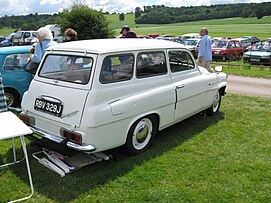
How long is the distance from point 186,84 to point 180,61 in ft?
1.44

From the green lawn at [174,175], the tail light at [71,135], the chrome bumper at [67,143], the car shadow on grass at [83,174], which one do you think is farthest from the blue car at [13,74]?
the tail light at [71,135]

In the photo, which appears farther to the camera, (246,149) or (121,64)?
(246,149)

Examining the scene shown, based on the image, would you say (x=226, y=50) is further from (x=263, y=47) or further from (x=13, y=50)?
(x=13, y=50)

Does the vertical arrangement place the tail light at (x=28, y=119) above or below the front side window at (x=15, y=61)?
below

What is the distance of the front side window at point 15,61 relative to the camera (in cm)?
711

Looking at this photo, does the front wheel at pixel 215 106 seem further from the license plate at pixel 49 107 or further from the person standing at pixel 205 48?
the license plate at pixel 49 107

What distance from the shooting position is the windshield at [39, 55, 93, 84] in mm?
4188

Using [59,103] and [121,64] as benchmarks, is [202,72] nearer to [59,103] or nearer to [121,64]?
[121,64]

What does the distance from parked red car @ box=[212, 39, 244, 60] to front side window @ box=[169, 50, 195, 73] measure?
15.6 metres

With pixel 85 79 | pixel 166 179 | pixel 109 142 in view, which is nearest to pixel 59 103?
pixel 85 79

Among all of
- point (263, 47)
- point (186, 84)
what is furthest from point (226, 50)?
point (186, 84)

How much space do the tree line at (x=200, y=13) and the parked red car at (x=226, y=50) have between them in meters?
69.2

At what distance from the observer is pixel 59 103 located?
413 centimetres

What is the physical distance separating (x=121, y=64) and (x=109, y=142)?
1.14 meters
